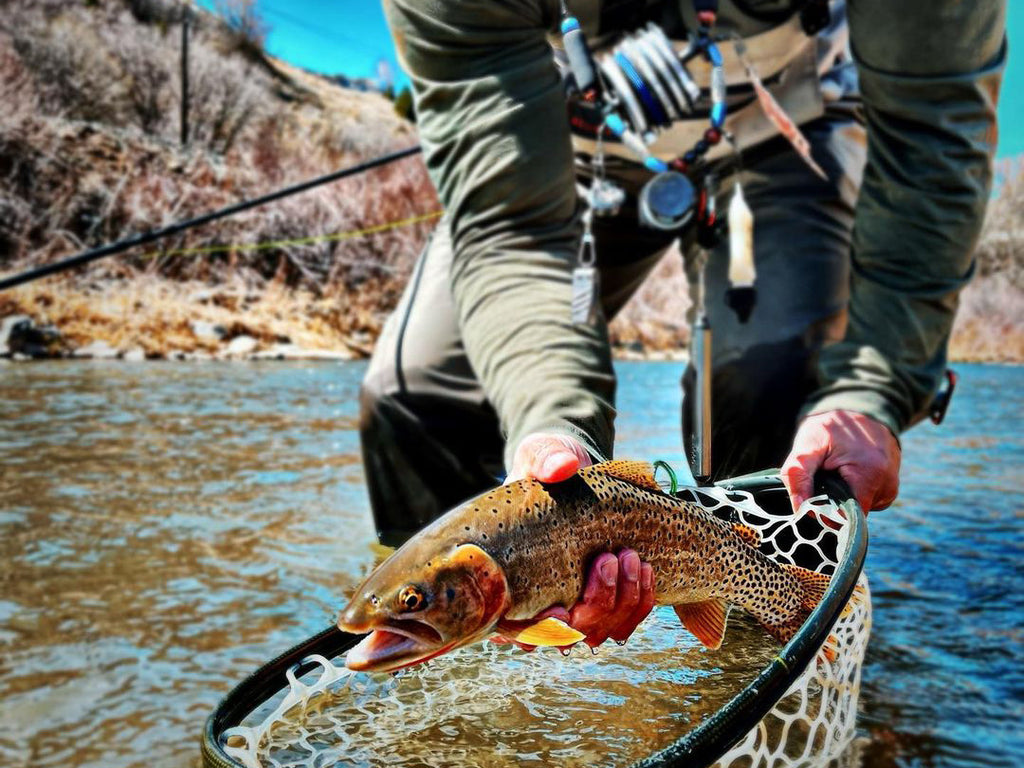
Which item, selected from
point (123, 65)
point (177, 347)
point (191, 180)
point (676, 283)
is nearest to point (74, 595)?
point (177, 347)

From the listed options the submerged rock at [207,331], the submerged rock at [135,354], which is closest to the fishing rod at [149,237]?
the submerged rock at [135,354]

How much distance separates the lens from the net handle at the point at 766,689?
2.29 ft

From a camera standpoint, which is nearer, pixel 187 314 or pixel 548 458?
pixel 548 458

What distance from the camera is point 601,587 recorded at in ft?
3.42

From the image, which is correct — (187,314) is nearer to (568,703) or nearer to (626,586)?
(568,703)

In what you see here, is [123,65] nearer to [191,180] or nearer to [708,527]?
[191,180]

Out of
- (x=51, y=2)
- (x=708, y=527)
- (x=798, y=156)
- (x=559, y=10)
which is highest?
(x=51, y=2)

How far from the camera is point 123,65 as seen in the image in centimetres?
2027

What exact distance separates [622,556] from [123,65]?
72.7 feet

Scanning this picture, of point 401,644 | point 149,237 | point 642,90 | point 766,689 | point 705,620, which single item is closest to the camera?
point 766,689

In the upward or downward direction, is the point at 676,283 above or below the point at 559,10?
below

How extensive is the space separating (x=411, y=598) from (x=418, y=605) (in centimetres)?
1

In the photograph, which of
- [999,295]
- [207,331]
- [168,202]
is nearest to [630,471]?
[207,331]

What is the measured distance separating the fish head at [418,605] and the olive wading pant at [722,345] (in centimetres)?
117
